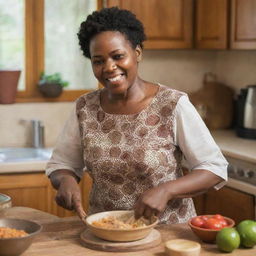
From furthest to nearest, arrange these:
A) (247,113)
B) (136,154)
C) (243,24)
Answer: (247,113), (243,24), (136,154)

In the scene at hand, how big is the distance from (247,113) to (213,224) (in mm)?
1905

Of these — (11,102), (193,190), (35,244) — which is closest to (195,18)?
(11,102)

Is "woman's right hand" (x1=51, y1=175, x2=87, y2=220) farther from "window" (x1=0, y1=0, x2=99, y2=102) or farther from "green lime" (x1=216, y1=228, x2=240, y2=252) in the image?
"window" (x1=0, y1=0, x2=99, y2=102)

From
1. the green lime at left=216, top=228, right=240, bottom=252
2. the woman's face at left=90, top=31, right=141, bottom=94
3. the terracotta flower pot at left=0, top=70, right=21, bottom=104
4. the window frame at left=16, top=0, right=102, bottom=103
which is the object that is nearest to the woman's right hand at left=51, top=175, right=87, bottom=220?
the woman's face at left=90, top=31, right=141, bottom=94

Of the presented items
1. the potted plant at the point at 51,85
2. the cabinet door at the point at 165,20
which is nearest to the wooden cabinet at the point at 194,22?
the cabinet door at the point at 165,20

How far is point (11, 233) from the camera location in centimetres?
198

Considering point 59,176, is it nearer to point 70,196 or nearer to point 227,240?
point 70,196

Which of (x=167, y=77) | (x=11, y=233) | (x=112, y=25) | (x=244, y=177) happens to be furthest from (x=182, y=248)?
(x=167, y=77)

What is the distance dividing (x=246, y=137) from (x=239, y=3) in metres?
0.80

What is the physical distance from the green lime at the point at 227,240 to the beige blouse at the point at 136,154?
12.5 inches

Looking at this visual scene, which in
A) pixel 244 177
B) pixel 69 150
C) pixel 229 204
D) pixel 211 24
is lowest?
pixel 229 204

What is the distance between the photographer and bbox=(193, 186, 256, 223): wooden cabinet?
339 cm

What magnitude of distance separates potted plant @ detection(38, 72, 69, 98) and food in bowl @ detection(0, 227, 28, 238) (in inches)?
84.7

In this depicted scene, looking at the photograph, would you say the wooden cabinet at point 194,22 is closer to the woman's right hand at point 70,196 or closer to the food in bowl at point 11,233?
the woman's right hand at point 70,196
